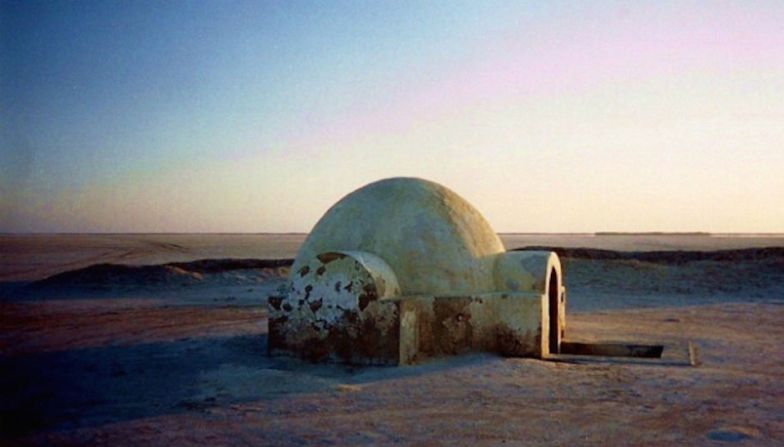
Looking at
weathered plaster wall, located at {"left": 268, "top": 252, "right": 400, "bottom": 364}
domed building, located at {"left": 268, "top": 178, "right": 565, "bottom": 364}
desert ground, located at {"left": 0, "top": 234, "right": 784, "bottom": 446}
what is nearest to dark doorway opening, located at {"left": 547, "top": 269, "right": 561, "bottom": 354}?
domed building, located at {"left": 268, "top": 178, "right": 565, "bottom": 364}

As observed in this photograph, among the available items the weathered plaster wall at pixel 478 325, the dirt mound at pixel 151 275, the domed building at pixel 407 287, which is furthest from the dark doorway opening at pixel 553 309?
the dirt mound at pixel 151 275

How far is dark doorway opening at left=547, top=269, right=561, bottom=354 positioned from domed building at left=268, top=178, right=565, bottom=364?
0.57 ft

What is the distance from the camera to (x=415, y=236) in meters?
10.9

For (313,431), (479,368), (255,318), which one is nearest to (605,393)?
(479,368)

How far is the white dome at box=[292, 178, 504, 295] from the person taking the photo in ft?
35.2

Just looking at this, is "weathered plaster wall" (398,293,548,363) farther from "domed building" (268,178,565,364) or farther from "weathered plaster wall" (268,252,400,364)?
"weathered plaster wall" (268,252,400,364)

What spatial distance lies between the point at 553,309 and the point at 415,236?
3227mm

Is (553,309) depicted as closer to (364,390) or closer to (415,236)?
(415,236)

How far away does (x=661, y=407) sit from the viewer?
316 inches

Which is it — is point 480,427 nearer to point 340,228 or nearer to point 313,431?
point 313,431

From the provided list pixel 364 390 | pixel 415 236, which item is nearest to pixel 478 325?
pixel 415 236

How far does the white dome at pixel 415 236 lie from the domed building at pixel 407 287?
0.02m

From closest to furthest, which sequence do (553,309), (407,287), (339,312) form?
(339,312) < (407,287) < (553,309)

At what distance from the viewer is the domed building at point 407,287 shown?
32.7ft
